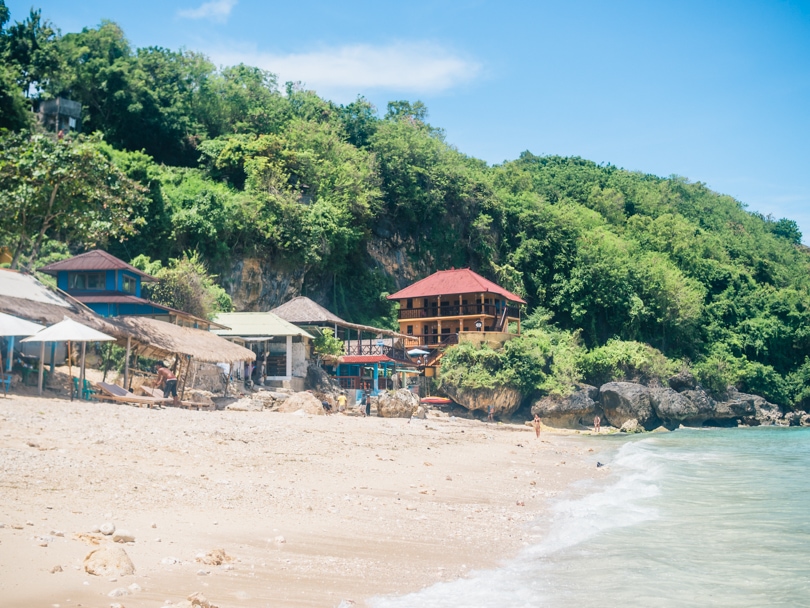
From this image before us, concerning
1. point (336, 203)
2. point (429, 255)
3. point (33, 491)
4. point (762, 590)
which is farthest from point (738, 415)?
point (33, 491)

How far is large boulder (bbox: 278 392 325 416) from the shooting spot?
74.4 ft

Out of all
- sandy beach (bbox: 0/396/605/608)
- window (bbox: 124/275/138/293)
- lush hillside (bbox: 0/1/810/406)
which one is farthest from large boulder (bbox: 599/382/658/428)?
window (bbox: 124/275/138/293)

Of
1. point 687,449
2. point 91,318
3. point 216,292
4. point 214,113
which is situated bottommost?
point 687,449

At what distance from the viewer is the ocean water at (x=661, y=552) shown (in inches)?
263

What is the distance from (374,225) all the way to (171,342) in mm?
26905

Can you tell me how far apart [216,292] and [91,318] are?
13078 millimetres

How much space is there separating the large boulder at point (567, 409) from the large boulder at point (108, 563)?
32950 mm

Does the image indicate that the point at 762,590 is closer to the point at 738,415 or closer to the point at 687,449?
the point at 687,449

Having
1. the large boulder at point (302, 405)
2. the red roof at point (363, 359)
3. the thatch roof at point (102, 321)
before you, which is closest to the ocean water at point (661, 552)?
the large boulder at point (302, 405)

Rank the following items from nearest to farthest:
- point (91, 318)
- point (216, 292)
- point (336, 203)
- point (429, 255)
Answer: point (91, 318), point (216, 292), point (336, 203), point (429, 255)

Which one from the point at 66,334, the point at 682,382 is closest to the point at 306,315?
the point at 66,334

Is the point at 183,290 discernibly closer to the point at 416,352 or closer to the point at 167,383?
the point at 167,383

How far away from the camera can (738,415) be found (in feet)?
147

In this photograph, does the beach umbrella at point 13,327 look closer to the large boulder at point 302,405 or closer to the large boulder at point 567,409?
the large boulder at point 302,405
